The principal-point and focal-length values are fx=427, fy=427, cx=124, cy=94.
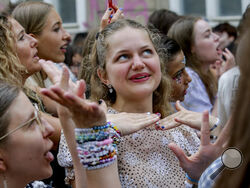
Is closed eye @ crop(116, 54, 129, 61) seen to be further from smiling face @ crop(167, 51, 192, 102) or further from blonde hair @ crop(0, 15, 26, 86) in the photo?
smiling face @ crop(167, 51, 192, 102)

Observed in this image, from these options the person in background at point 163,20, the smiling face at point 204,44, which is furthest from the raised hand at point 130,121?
the person in background at point 163,20

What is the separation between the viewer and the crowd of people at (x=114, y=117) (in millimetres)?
1513

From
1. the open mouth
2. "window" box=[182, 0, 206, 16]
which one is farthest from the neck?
"window" box=[182, 0, 206, 16]

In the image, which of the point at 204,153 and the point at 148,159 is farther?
the point at 148,159

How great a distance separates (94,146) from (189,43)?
2.80 m

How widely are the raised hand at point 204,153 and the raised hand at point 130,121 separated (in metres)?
0.29

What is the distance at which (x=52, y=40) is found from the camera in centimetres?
362

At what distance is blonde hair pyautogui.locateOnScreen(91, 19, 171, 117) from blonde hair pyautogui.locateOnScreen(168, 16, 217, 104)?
1.60m

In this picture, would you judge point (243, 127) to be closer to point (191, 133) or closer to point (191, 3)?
point (191, 133)

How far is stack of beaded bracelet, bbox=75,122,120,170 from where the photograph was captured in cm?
161

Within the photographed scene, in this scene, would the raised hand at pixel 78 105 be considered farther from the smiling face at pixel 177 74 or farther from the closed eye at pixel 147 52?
the smiling face at pixel 177 74

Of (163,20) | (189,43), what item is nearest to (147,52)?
(189,43)

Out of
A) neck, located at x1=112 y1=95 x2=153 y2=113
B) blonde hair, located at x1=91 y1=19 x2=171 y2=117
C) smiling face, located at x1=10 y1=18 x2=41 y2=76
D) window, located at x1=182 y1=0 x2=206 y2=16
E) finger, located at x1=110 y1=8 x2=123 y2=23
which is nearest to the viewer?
neck, located at x1=112 y1=95 x2=153 y2=113

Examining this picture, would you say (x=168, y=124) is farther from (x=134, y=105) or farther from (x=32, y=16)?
(x=32, y=16)
